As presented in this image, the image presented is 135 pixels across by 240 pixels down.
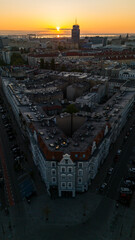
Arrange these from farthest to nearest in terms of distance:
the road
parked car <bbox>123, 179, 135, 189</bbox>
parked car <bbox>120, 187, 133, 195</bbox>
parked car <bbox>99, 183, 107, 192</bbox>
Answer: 1. parked car <bbox>123, 179, 135, 189</bbox>
2. parked car <bbox>99, 183, 107, 192</bbox>
3. parked car <bbox>120, 187, 133, 195</bbox>
4. the road

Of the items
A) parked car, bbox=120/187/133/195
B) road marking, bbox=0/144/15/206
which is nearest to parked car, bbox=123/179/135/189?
parked car, bbox=120/187/133/195

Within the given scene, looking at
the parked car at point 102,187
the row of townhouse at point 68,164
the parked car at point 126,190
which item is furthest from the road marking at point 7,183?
the parked car at point 126,190

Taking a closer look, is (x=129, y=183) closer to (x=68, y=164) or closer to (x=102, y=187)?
(x=102, y=187)

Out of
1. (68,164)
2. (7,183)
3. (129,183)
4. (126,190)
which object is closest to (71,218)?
(68,164)

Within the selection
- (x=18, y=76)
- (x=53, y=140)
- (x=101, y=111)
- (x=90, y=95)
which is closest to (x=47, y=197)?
(x=53, y=140)

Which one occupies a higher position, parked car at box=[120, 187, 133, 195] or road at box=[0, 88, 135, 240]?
parked car at box=[120, 187, 133, 195]

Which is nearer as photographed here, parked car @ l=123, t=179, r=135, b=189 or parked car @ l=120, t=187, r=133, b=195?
parked car @ l=120, t=187, r=133, b=195

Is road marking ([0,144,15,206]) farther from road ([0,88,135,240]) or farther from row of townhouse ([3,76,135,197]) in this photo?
row of townhouse ([3,76,135,197])

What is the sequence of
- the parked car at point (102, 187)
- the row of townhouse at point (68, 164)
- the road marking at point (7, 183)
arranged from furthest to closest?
the parked car at point (102, 187) → the road marking at point (7, 183) → the row of townhouse at point (68, 164)

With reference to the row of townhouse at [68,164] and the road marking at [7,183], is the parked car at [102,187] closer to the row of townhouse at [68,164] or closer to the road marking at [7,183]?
the row of townhouse at [68,164]

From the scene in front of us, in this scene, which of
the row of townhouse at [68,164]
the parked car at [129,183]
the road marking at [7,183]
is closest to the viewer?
the row of townhouse at [68,164]

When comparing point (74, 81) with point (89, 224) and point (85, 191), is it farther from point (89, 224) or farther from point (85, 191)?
point (89, 224)
